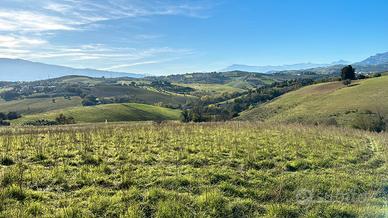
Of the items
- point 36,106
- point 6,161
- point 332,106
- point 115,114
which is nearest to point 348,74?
point 332,106

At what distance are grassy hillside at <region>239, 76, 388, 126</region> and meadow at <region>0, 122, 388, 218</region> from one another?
4739cm

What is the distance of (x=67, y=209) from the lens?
749 cm

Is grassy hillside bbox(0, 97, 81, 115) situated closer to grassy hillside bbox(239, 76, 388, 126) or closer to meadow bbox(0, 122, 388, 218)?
grassy hillside bbox(239, 76, 388, 126)

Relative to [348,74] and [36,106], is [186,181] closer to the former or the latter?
[348,74]

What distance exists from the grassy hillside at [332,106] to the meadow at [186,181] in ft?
155

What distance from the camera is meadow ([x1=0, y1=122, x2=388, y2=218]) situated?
8.07 m

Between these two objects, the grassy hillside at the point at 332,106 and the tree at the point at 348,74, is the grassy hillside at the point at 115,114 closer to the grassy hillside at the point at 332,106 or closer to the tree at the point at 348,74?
the grassy hillside at the point at 332,106

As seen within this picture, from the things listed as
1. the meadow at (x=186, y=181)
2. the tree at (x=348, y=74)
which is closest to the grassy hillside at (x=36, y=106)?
→ the tree at (x=348, y=74)

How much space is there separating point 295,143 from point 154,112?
125217mm

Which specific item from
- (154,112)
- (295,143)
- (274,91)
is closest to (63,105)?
(154,112)

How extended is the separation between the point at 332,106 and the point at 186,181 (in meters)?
75.1

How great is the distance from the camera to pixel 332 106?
77125 millimetres

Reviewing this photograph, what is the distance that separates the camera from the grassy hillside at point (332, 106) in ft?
215

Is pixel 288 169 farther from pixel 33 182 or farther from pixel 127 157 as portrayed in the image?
pixel 33 182
